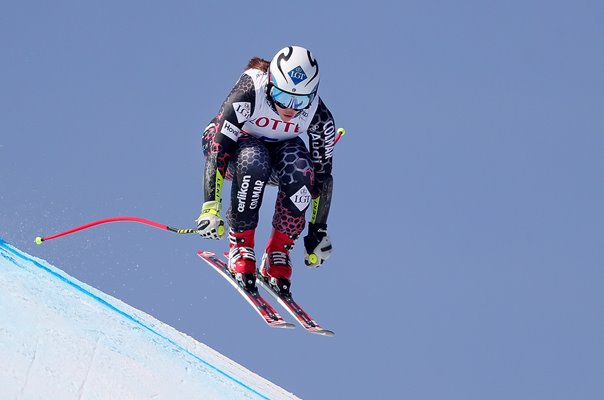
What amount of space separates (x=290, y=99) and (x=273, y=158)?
73 centimetres

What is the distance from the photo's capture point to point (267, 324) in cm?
1080

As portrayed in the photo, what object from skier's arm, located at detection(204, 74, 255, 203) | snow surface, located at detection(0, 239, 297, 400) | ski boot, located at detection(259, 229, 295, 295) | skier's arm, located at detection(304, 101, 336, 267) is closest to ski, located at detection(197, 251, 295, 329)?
ski boot, located at detection(259, 229, 295, 295)

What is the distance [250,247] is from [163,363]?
10.3ft

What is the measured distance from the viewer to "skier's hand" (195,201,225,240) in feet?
34.6

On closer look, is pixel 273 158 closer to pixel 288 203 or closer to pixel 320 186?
pixel 288 203

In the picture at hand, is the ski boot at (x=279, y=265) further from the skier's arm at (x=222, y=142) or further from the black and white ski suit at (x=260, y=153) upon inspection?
the skier's arm at (x=222, y=142)

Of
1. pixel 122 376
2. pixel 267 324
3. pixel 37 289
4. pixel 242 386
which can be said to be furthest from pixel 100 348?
pixel 267 324

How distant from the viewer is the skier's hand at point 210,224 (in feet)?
34.6

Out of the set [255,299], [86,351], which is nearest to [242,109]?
[255,299]

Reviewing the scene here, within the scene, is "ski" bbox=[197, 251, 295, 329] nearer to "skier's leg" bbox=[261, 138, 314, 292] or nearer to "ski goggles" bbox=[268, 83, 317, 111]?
"skier's leg" bbox=[261, 138, 314, 292]

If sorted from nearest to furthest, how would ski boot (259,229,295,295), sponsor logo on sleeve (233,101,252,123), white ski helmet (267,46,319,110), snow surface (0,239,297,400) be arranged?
snow surface (0,239,297,400) → white ski helmet (267,46,319,110) → sponsor logo on sleeve (233,101,252,123) → ski boot (259,229,295,295)

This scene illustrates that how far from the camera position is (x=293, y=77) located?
10438 millimetres

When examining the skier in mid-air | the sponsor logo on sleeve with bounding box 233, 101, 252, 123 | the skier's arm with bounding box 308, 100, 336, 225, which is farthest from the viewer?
the skier's arm with bounding box 308, 100, 336, 225

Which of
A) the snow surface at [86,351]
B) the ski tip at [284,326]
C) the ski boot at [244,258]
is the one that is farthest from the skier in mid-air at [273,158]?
the snow surface at [86,351]
